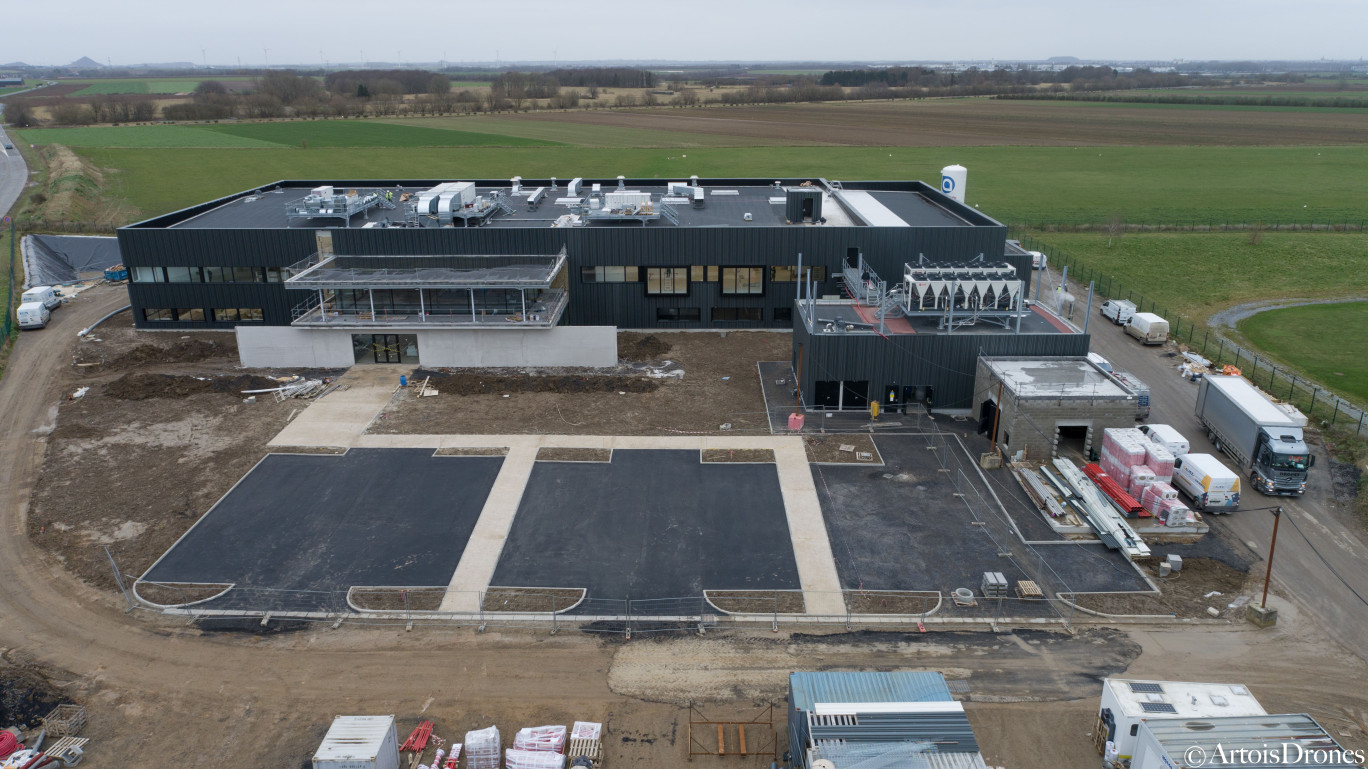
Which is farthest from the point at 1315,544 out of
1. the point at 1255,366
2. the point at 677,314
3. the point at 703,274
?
the point at 677,314

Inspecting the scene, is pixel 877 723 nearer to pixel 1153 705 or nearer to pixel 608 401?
pixel 1153 705

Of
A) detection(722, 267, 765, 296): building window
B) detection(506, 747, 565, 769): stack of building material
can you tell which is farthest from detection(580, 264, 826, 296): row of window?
detection(506, 747, 565, 769): stack of building material

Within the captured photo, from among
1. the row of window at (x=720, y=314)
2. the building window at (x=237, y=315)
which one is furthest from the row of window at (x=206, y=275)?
the row of window at (x=720, y=314)

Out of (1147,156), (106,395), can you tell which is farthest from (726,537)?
(1147,156)

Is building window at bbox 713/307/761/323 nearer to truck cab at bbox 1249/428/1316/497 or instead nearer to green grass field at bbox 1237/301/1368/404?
truck cab at bbox 1249/428/1316/497

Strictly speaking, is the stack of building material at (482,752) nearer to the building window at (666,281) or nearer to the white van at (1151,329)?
the building window at (666,281)
